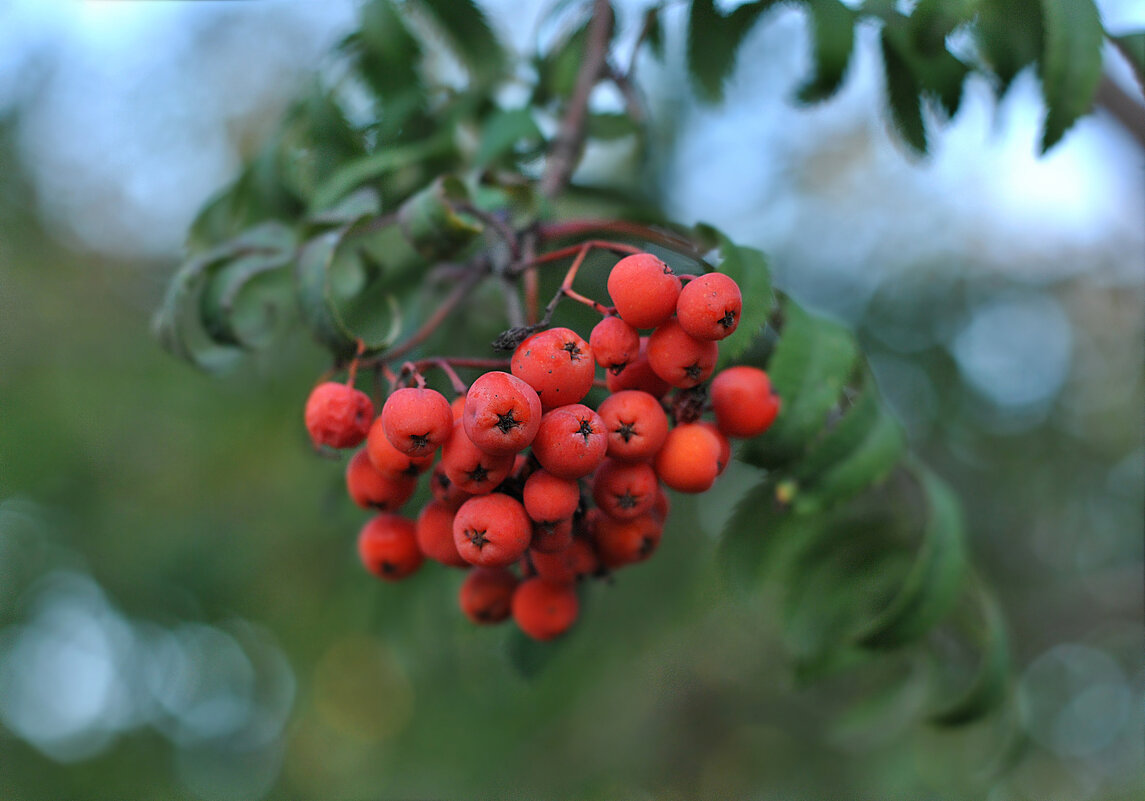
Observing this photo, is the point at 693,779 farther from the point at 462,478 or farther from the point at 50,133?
the point at 50,133

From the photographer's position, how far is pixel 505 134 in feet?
5.21

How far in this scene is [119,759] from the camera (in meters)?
3.95

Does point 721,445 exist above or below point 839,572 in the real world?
above

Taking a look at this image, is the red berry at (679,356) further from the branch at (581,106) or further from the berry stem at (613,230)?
the branch at (581,106)

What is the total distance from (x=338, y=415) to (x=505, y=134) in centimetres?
81

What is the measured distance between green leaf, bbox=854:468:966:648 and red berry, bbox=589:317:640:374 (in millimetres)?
707

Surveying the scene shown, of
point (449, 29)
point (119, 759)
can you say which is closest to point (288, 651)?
point (119, 759)

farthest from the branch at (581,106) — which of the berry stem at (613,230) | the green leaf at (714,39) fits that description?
the berry stem at (613,230)

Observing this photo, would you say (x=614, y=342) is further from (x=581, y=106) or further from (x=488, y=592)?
(x=581, y=106)

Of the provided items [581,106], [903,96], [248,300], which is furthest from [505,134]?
[903,96]

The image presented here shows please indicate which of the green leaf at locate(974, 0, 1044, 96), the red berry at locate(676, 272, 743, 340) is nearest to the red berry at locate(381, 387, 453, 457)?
the red berry at locate(676, 272, 743, 340)

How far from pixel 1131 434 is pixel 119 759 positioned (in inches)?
211

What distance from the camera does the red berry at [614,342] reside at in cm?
98

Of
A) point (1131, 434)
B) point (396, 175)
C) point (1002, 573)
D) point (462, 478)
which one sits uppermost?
point (396, 175)
